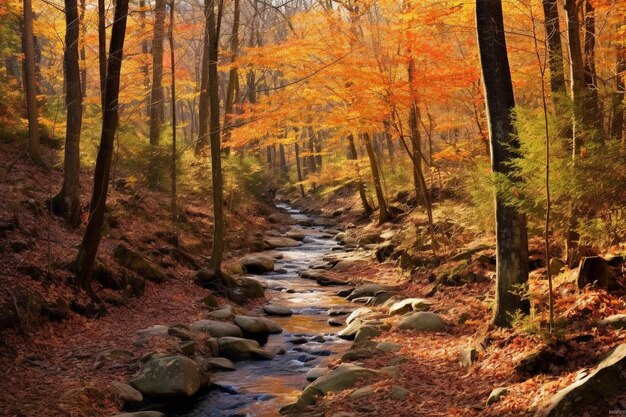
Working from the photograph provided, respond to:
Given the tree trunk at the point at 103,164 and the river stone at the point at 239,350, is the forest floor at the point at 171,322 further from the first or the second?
Answer: the river stone at the point at 239,350

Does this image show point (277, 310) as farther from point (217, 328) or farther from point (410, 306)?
point (410, 306)

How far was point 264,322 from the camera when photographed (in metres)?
10.2

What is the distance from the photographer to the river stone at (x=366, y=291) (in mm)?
12539

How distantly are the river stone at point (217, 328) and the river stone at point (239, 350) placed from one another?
1.33 ft

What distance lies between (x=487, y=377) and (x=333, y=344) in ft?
12.0

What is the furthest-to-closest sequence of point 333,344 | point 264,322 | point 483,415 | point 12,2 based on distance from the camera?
point 12,2, point 264,322, point 333,344, point 483,415

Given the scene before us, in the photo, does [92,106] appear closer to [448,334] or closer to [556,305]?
[448,334]

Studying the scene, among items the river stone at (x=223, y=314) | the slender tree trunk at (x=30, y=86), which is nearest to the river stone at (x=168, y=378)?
the river stone at (x=223, y=314)

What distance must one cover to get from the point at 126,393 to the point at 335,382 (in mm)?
2633

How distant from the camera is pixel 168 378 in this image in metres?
6.76

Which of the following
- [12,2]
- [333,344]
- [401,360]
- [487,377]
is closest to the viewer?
[487,377]

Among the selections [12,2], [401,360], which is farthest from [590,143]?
[12,2]

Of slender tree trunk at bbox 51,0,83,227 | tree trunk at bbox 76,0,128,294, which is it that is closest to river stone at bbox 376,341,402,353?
tree trunk at bbox 76,0,128,294

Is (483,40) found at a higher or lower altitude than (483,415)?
higher
